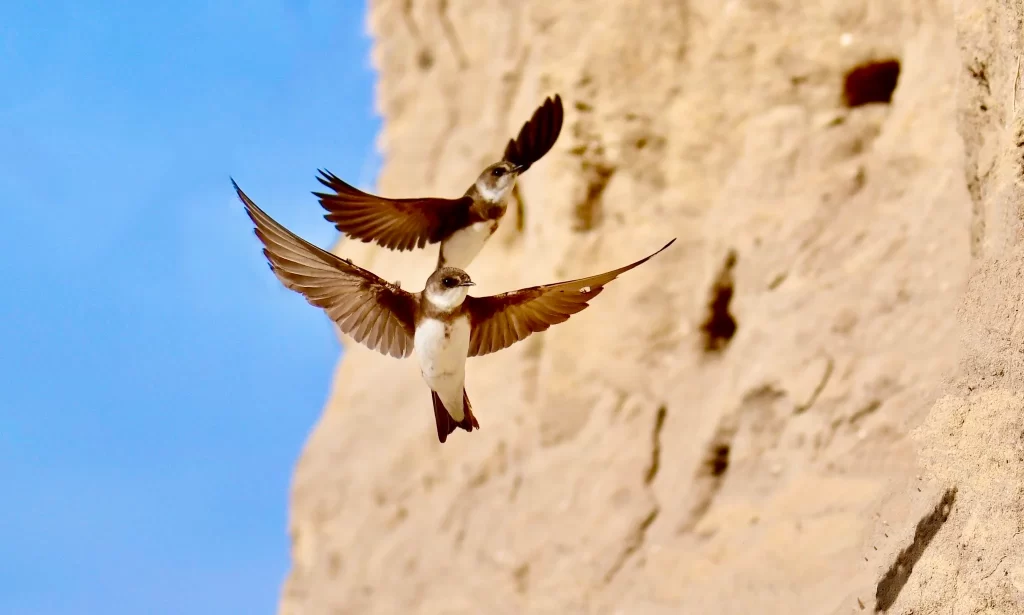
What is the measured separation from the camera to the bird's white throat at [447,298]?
87cm

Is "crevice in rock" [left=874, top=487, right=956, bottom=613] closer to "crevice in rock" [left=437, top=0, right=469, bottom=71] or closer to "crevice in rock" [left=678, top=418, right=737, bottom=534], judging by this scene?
"crevice in rock" [left=678, top=418, right=737, bottom=534]

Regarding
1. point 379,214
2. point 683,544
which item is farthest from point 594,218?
point 379,214

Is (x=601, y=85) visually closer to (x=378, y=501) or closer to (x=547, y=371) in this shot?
(x=547, y=371)

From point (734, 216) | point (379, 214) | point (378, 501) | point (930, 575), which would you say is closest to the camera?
point (379, 214)

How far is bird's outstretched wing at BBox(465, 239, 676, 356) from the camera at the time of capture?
93cm

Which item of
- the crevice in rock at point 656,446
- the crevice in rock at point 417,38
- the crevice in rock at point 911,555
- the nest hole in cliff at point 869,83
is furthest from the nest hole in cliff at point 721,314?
the crevice in rock at point 417,38

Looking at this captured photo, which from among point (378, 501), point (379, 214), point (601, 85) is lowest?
point (379, 214)

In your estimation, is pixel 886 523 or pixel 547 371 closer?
pixel 886 523

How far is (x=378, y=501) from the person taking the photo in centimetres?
298

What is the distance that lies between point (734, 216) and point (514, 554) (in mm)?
938

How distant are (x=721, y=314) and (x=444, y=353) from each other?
183cm

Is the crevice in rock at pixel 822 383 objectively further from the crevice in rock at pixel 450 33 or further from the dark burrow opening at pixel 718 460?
the crevice in rock at pixel 450 33

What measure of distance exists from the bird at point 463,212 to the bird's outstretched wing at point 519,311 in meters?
0.04

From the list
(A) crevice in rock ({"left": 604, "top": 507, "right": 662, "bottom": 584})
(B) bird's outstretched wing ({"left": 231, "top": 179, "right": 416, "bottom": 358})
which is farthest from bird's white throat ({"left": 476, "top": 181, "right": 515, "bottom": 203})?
(A) crevice in rock ({"left": 604, "top": 507, "right": 662, "bottom": 584})
